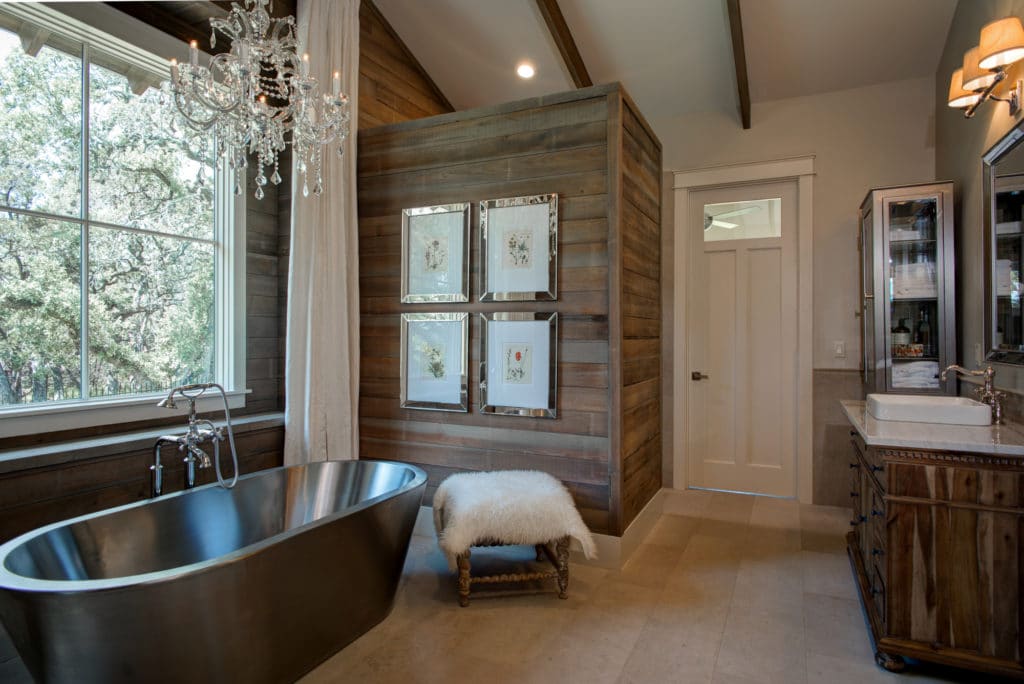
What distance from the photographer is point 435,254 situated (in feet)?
11.0

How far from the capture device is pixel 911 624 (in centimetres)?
197

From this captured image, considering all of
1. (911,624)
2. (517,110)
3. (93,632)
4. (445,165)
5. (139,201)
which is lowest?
(911,624)

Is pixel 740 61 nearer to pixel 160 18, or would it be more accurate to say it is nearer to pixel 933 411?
pixel 933 411

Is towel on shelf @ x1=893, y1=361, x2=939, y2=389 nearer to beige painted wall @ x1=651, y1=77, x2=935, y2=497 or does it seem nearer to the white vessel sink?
beige painted wall @ x1=651, y1=77, x2=935, y2=497

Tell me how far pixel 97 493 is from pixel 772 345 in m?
4.04

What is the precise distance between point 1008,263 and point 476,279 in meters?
2.40

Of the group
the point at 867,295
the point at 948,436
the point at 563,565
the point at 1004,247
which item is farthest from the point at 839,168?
the point at 563,565

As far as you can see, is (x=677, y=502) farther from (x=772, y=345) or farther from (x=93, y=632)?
(x=93, y=632)

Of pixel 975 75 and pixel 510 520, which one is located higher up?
pixel 975 75

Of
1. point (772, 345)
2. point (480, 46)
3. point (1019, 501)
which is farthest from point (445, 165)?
point (1019, 501)

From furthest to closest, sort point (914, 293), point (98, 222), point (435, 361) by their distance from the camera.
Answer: point (435, 361), point (914, 293), point (98, 222)

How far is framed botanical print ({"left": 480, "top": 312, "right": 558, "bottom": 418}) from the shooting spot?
3049 mm

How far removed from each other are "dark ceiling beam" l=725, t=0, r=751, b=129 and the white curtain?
2.13 meters

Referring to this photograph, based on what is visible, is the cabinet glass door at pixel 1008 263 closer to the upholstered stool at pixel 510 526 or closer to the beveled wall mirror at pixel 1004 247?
the beveled wall mirror at pixel 1004 247
